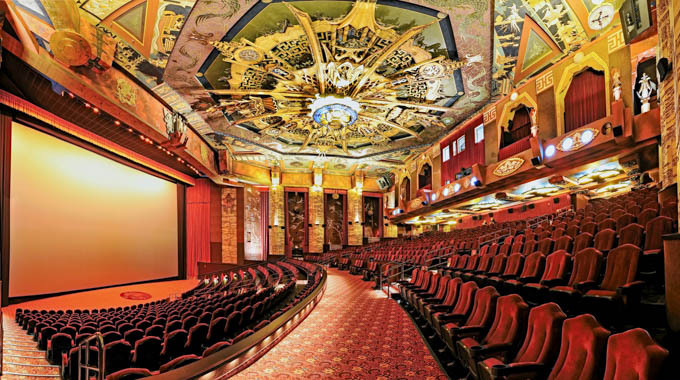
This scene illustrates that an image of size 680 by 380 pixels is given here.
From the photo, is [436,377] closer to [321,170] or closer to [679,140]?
[679,140]

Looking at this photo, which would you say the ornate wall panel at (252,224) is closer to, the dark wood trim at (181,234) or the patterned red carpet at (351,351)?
the dark wood trim at (181,234)

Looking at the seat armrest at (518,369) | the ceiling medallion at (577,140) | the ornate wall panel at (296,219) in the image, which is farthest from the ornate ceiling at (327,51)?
the seat armrest at (518,369)

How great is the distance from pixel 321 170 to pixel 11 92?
13887 mm

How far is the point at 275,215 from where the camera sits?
61.5 feet

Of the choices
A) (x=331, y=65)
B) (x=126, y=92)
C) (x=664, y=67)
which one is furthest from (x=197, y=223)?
(x=664, y=67)

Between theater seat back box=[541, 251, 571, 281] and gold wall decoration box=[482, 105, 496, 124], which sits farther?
gold wall decoration box=[482, 105, 496, 124]

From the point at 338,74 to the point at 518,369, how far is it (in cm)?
919

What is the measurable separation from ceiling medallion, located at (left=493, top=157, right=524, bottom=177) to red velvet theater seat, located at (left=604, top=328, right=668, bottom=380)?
8.79 metres

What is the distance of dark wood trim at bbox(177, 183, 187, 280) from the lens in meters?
14.0

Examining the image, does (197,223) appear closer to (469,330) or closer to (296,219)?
(296,219)

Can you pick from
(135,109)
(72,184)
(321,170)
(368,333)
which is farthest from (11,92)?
(321,170)

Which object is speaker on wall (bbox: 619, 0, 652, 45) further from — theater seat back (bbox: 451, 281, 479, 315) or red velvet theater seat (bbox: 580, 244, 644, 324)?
theater seat back (bbox: 451, 281, 479, 315)

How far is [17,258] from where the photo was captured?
770 centimetres

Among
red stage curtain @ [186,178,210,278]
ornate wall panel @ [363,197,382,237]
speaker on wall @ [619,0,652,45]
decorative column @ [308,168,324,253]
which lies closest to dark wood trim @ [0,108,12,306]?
red stage curtain @ [186,178,210,278]
